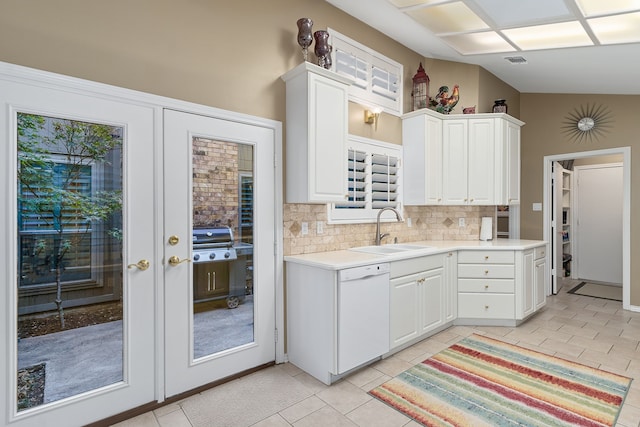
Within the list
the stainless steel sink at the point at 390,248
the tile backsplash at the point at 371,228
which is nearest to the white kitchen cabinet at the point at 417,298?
the stainless steel sink at the point at 390,248

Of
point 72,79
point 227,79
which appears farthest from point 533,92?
point 72,79

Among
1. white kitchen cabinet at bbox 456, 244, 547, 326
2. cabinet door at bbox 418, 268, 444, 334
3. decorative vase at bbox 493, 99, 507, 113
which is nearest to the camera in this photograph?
cabinet door at bbox 418, 268, 444, 334

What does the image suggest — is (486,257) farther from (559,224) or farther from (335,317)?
(559,224)

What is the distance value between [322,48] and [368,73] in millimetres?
847

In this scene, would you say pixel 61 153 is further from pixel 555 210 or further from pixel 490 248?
pixel 555 210

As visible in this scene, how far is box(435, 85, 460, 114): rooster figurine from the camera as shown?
4.22 meters

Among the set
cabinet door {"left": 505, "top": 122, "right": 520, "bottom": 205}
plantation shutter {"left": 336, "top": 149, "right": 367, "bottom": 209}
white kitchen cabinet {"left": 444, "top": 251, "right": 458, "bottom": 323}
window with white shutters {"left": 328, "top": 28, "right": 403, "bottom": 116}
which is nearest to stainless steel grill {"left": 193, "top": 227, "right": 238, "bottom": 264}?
plantation shutter {"left": 336, "top": 149, "right": 367, "bottom": 209}

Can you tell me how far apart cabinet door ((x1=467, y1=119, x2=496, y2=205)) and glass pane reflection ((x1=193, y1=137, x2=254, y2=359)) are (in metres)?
2.78

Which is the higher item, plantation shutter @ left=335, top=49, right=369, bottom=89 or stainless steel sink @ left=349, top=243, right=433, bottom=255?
plantation shutter @ left=335, top=49, right=369, bottom=89

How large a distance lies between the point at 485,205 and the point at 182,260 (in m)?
3.72

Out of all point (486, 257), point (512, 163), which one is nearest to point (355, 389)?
point (486, 257)

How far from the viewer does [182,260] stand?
238cm

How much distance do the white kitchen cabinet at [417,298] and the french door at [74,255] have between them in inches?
74.2

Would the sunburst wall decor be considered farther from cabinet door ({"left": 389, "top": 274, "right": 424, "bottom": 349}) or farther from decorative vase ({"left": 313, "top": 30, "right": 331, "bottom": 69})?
decorative vase ({"left": 313, "top": 30, "right": 331, "bottom": 69})
